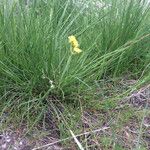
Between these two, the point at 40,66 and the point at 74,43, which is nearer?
the point at 74,43

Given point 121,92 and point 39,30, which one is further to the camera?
point 121,92

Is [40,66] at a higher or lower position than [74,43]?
lower

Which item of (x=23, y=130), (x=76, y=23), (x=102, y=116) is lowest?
(x=23, y=130)

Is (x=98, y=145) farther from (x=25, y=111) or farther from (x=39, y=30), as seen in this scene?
(x=39, y=30)

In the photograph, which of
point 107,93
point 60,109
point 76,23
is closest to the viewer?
point 60,109

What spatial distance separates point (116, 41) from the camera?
1743mm

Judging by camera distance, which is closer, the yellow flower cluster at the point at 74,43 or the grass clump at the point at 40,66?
the yellow flower cluster at the point at 74,43

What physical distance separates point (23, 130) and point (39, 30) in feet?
1.25

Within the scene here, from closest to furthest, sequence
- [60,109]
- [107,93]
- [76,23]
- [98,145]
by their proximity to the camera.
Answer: [98,145], [60,109], [107,93], [76,23]

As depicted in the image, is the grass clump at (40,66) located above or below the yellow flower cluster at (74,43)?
below

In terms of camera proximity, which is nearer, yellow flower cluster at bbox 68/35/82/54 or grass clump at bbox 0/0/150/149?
yellow flower cluster at bbox 68/35/82/54

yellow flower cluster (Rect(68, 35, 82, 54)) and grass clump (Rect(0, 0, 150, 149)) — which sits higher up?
yellow flower cluster (Rect(68, 35, 82, 54))

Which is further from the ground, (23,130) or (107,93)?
(107,93)

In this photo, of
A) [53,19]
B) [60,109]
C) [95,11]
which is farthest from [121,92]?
[95,11]
